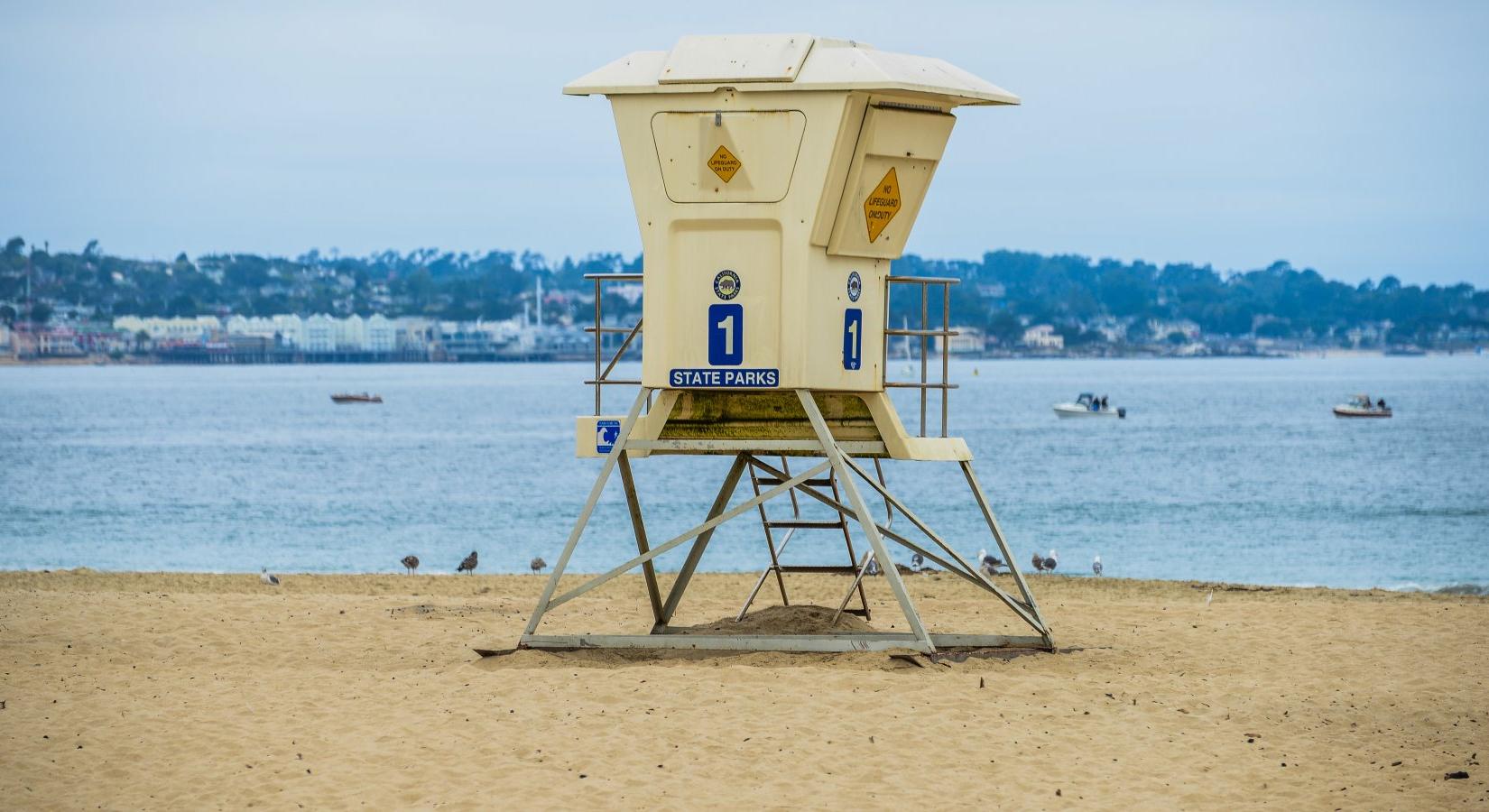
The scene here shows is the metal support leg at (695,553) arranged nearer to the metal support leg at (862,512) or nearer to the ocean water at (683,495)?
the metal support leg at (862,512)

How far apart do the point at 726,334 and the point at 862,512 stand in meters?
1.75

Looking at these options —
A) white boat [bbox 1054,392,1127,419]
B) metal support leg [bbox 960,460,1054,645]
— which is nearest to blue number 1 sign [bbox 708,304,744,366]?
metal support leg [bbox 960,460,1054,645]

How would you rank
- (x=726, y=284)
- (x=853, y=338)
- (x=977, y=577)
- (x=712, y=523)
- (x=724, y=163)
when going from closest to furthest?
(x=724, y=163) → (x=726, y=284) → (x=712, y=523) → (x=853, y=338) → (x=977, y=577)

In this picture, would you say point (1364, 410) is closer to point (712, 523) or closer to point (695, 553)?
point (695, 553)

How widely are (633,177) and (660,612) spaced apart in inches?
157

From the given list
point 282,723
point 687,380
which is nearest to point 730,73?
point 687,380

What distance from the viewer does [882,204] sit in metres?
13.4

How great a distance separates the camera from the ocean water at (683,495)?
37750 millimetres

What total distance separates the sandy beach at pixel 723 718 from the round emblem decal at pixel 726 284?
285 cm

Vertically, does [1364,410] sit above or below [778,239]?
below

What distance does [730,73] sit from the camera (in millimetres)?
12898

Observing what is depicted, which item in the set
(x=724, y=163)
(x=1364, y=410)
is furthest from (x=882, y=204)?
(x=1364, y=410)

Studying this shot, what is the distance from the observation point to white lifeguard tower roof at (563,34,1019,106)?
12.7 metres

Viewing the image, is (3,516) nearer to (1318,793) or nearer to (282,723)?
(282,723)
